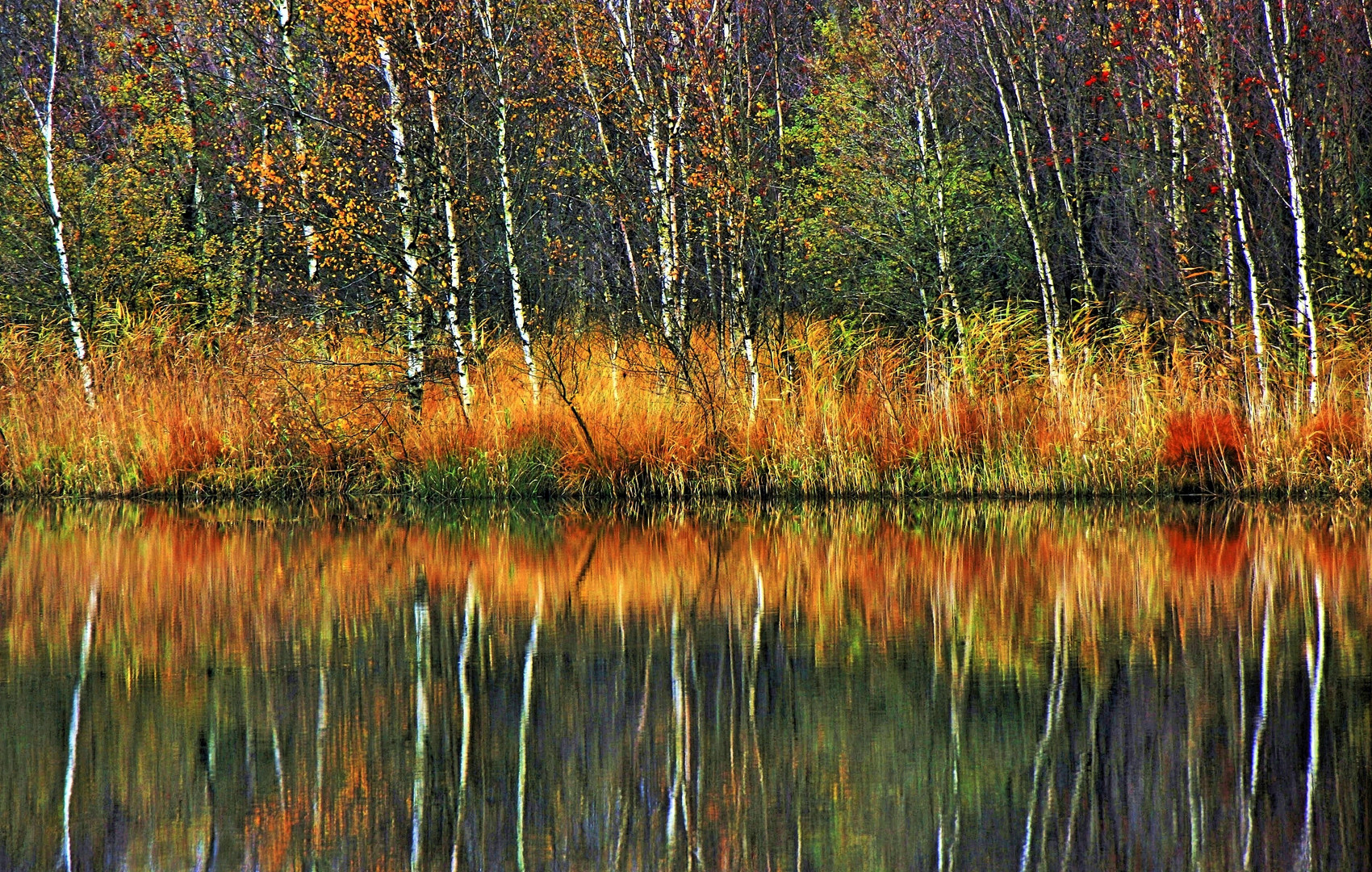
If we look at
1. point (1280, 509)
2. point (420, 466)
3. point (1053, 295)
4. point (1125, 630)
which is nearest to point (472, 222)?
point (420, 466)

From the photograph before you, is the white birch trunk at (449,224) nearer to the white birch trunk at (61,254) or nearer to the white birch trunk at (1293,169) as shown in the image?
the white birch trunk at (61,254)

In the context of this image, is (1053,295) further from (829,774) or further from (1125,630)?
(829,774)

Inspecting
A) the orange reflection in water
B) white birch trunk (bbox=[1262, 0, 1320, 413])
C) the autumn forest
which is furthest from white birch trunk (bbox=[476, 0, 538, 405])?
white birch trunk (bbox=[1262, 0, 1320, 413])

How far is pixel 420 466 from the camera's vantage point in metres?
14.2

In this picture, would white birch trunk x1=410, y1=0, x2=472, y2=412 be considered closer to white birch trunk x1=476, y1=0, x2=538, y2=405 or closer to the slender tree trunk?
white birch trunk x1=476, y1=0, x2=538, y2=405

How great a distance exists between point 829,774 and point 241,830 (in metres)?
1.78

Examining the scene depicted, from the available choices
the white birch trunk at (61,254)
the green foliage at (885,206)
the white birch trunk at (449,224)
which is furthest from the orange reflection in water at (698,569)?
the green foliage at (885,206)

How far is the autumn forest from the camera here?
13266 mm

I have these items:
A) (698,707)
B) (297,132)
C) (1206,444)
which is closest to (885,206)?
(1206,444)

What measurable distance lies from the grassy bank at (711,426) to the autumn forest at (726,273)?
0.04m

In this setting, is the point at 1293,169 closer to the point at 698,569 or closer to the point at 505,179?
the point at 698,569

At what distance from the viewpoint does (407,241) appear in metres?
14.5

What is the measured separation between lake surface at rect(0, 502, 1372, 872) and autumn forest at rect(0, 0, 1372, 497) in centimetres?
323

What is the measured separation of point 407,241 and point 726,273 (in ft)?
13.2
